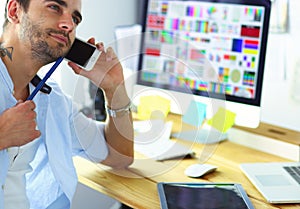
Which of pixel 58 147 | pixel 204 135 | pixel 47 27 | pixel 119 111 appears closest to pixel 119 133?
pixel 119 111

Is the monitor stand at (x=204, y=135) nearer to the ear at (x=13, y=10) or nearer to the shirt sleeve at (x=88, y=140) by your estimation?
the shirt sleeve at (x=88, y=140)

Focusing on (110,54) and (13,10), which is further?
(110,54)

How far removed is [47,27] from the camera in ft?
3.45

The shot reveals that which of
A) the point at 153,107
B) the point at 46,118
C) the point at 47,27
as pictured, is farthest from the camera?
the point at 153,107

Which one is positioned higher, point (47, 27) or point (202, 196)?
point (47, 27)

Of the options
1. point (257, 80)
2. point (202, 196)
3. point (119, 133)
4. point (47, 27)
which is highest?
point (47, 27)

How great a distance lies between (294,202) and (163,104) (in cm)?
45

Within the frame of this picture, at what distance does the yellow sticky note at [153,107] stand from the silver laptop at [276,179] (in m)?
0.28

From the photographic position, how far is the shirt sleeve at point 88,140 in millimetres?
1301

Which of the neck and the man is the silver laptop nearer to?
the man

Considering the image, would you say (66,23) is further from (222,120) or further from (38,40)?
(222,120)

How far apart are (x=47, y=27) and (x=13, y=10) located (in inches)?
3.7

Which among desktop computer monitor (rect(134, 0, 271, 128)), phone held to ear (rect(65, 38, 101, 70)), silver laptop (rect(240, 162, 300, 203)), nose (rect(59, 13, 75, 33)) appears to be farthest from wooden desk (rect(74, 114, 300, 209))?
nose (rect(59, 13, 75, 33))

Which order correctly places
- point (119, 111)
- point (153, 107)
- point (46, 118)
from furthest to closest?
point (153, 107), point (119, 111), point (46, 118)
